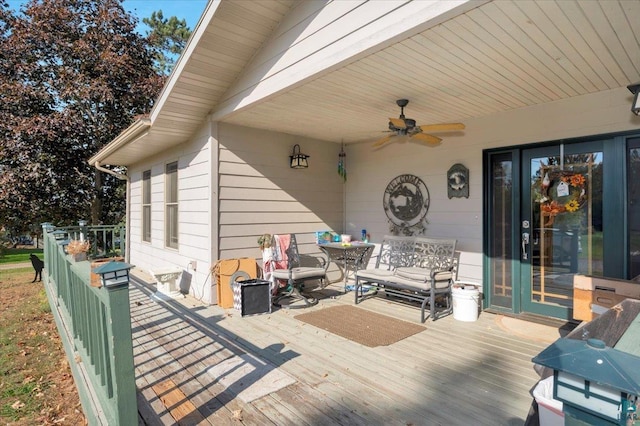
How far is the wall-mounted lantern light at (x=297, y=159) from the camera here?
5.44 metres

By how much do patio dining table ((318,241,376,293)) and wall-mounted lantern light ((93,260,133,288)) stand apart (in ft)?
12.4

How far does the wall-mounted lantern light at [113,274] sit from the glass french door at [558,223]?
412cm

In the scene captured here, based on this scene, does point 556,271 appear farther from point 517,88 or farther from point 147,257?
point 147,257

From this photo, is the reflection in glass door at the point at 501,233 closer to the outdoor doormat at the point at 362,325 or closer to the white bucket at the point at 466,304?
the white bucket at the point at 466,304

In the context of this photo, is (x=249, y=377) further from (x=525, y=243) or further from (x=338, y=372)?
(x=525, y=243)

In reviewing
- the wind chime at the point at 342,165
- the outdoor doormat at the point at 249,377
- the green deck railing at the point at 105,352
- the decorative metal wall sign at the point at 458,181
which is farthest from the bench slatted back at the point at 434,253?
the green deck railing at the point at 105,352

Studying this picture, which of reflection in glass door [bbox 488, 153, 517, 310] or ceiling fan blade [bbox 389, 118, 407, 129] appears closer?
ceiling fan blade [bbox 389, 118, 407, 129]

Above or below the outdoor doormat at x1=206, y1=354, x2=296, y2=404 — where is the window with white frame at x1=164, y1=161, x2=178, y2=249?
above

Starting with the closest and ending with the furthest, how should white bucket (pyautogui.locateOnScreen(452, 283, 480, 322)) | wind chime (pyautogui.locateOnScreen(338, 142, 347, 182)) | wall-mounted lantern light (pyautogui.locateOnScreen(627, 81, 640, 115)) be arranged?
wall-mounted lantern light (pyautogui.locateOnScreen(627, 81, 640, 115)) → white bucket (pyautogui.locateOnScreen(452, 283, 480, 322)) → wind chime (pyautogui.locateOnScreen(338, 142, 347, 182))

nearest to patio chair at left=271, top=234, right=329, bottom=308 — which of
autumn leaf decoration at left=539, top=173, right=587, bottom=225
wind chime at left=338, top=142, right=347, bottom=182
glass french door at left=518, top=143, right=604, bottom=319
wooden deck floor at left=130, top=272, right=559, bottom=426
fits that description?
wooden deck floor at left=130, top=272, right=559, bottom=426

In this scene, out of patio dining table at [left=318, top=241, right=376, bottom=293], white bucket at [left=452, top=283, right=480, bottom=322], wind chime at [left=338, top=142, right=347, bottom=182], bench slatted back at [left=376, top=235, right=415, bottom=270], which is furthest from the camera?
wind chime at [left=338, top=142, right=347, bottom=182]

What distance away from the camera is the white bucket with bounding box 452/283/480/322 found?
13.2 ft

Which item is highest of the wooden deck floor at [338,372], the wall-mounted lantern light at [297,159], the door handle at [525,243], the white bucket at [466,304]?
the wall-mounted lantern light at [297,159]

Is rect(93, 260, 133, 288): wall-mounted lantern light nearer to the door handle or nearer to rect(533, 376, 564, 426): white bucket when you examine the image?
rect(533, 376, 564, 426): white bucket
